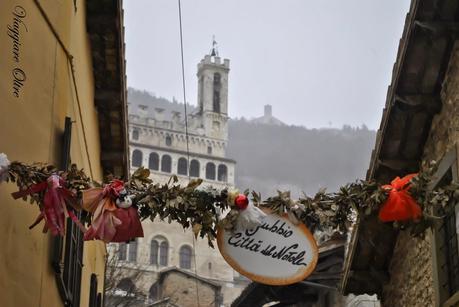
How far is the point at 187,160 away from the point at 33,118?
95.7 m

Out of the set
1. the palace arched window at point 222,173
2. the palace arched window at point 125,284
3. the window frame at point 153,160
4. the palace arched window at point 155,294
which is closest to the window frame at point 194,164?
the palace arched window at point 222,173

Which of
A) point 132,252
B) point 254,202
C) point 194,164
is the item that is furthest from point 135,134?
point 254,202

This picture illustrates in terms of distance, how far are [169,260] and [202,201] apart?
86.3 m

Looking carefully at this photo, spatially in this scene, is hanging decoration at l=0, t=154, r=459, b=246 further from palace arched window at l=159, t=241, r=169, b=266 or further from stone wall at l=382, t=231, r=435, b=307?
palace arched window at l=159, t=241, r=169, b=266

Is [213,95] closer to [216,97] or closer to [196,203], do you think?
[216,97]

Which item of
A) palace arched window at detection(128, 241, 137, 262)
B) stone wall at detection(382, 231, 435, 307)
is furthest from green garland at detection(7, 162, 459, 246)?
palace arched window at detection(128, 241, 137, 262)

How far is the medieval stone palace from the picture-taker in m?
92.3

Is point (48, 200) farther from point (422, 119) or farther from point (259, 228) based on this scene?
point (422, 119)

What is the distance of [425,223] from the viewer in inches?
285

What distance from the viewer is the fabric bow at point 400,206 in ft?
23.2

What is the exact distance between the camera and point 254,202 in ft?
23.7

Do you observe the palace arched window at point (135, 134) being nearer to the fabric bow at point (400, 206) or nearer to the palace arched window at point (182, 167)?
the palace arched window at point (182, 167)

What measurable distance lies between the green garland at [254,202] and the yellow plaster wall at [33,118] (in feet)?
1.15

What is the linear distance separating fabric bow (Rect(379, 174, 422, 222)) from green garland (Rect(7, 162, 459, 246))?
52 mm
